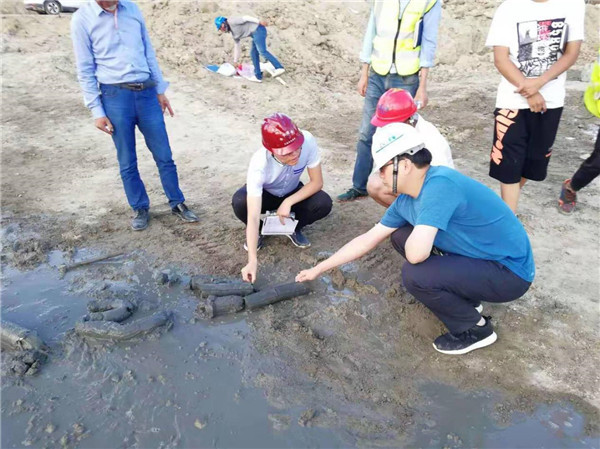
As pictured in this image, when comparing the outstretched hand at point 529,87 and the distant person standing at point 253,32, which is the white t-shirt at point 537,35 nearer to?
the outstretched hand at point 529,87

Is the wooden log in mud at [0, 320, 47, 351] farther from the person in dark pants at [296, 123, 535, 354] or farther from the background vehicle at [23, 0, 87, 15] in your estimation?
the background vehicle at [23, 0, 87, 15]

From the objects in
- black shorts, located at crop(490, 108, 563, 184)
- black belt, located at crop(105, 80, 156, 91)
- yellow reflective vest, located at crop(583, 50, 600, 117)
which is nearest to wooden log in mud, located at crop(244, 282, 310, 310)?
black shorts, located at crop(490, 108, 563, 184)

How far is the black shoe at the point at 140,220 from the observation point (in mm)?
4223

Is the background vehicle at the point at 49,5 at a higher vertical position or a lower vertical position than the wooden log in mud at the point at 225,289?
higher

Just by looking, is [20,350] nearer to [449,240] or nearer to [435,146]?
[449,240]

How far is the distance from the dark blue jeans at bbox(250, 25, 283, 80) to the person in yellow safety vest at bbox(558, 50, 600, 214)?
6.45 metres

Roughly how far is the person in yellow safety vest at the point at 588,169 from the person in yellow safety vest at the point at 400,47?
1.38 meters

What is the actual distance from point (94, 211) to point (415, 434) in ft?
12.1

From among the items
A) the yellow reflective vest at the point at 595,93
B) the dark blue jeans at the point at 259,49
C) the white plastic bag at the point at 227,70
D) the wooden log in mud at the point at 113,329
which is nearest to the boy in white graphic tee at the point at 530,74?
the yellow reflective vest at the point at 595,93

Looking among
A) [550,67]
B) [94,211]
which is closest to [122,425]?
[94,211]

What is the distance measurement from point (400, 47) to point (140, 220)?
9.36 ft

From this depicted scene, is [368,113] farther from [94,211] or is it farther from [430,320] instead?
[94,211]

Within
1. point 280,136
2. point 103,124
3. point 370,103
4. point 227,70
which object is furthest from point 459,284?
point 227,70

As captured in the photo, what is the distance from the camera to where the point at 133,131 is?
13.3ft
